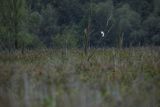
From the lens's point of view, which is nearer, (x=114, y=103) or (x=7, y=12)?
(x=114, y=103)

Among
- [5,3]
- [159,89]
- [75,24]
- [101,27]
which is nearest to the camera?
[159,89]

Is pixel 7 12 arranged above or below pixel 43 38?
above

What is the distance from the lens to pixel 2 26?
85.3 ft

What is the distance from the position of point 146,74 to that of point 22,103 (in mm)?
4990

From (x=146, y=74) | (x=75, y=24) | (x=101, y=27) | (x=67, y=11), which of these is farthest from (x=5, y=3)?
(x=67, y=11)

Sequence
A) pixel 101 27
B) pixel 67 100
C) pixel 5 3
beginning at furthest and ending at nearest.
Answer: pixel 101 27 → pixel 5 3 → pixel 67 100

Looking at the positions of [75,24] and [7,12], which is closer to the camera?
[7,12]

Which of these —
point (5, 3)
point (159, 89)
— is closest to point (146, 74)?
point (159, 89)

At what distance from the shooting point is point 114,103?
5.25 meters

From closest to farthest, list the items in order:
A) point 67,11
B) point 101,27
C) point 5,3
Result: 1. point 5,3
2. point 101,27
3. point 67,11

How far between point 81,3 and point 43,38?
1071 cm

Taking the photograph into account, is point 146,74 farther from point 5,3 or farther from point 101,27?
point 101,27

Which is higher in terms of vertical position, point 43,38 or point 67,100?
point 67,100

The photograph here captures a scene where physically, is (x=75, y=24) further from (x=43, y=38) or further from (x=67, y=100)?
(x=67, y=100)
